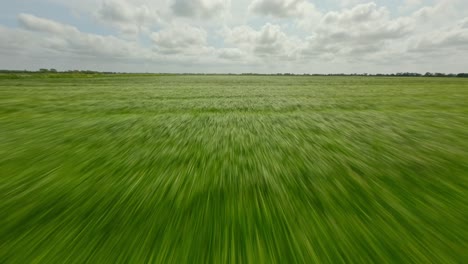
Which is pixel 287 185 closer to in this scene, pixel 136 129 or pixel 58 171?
pixel 58 171

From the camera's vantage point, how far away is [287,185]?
4.21 metres

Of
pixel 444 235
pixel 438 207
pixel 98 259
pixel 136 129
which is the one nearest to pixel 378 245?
pixel 444 235

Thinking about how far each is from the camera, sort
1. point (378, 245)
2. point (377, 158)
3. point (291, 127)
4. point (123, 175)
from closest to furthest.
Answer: point (378, 245)
point (123, 175)
point (377, 158)
point (291, 127)

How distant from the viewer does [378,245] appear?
8.21 feet

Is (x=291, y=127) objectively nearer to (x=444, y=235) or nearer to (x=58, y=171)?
(x=444, y=235)

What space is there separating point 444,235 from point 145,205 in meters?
4.23

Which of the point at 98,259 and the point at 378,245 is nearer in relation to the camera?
the point at 98,259

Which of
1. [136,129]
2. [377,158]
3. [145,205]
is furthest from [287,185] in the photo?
[136,129]

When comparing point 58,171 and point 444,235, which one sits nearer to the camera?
point 444,235

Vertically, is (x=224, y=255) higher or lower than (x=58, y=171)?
higher

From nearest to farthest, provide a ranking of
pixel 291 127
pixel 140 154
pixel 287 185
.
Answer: pixel 287 185
pixel 140 154
pixel 291 127

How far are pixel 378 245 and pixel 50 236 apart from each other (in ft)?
13.4

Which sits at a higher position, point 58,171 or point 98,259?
point 98,259

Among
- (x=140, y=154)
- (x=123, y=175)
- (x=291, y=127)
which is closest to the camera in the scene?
(x=123, y=175)
